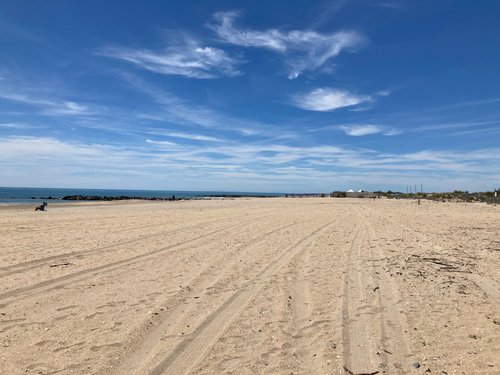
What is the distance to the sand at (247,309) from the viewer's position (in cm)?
443

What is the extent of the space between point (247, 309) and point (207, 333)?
1128 mm

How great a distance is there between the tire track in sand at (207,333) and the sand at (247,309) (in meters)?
0.02

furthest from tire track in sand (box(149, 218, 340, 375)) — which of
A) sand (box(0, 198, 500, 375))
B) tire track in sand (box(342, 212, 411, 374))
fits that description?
tire track in sand (box(342, 212, 411, 374))

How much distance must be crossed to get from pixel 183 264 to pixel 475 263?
7514 millimetres

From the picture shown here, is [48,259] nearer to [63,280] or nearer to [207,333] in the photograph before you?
[63,280]

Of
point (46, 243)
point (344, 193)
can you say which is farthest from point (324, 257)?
point (344, 193)

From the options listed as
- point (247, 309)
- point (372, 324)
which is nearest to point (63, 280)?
point (247, 309)

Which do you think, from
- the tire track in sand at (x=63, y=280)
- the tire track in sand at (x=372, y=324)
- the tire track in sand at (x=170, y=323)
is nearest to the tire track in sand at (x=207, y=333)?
the tire track in sand at (x=170, y=323)

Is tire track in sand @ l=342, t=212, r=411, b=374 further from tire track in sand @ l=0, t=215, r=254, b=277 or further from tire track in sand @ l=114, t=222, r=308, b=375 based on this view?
tire track in sand @ l=0, t=215, r=254, b=277

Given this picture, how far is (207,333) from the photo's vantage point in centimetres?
523

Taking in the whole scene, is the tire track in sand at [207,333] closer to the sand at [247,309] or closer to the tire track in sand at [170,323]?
the sand at [247,309]

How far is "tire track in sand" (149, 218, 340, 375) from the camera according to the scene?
14.1ft

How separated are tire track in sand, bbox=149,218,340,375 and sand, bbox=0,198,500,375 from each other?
0.02m

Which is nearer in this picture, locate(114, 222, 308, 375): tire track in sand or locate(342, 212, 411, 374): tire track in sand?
locate(114, 222, 308, 375): tire track in sand
